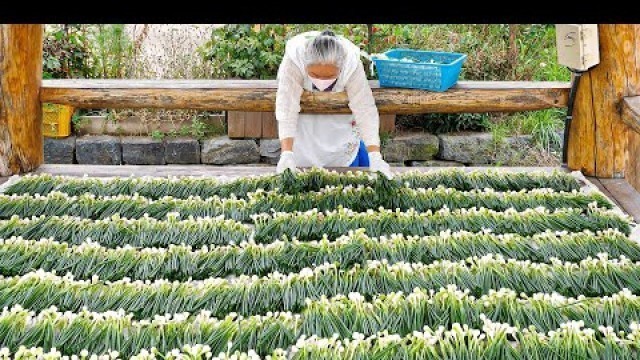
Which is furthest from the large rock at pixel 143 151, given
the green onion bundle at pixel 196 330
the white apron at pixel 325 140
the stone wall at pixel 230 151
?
the green onion bundle at pixel 196 330

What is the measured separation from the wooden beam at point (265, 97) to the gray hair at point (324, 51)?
0.29 meters

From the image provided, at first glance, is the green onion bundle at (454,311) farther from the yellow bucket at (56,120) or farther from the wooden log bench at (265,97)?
the yellow bucket at (56,120)

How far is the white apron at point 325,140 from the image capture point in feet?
14.4

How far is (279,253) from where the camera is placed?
279 cm

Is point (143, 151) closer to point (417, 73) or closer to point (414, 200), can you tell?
point (417, 73)

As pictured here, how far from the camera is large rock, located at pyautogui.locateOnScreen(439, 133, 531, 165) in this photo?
6336 millimetres

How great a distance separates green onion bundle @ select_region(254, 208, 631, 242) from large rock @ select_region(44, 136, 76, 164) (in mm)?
3689

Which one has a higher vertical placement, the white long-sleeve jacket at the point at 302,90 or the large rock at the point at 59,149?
the white long-sleeve jacket at the point at 302,90

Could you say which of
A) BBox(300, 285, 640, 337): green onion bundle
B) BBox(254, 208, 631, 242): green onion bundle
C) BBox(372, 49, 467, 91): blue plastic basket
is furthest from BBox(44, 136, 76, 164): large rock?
BBox(300, 285, 640, 337): green onion bundle

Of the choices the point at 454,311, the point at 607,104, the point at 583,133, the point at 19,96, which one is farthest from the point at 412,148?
the point at 454,311

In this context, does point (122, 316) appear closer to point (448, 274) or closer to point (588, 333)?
point (448, 274)

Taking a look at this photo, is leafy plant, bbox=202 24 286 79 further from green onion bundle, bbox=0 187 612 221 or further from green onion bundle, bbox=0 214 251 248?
green onion bundle, bbox=0 214 251 248

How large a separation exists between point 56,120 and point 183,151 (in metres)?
1.10
